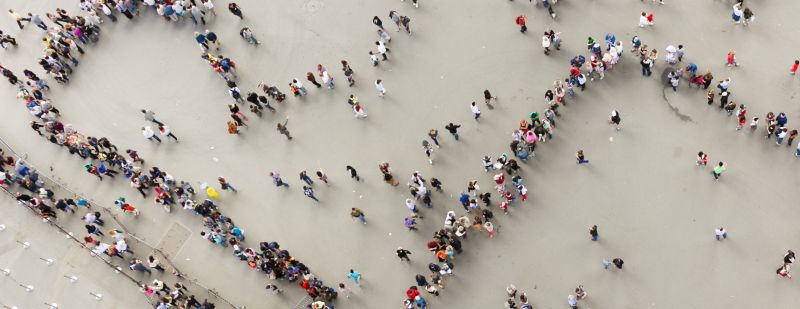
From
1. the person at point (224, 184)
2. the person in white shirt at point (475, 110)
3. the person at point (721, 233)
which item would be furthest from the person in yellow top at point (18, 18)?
the person at point (721, 233)

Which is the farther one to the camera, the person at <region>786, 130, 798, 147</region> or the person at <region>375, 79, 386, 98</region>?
the person at <region>375, 79, 386, 98</region>

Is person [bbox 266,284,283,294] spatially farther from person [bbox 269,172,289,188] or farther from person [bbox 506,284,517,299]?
person [bbox 506,284,517,299]

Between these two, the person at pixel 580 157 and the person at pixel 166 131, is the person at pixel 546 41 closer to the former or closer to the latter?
the person at pixel 580 157

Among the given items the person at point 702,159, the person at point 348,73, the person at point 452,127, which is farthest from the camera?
the person at point 348,73

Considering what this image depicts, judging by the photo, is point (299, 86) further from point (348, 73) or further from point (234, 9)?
point (234, 9)

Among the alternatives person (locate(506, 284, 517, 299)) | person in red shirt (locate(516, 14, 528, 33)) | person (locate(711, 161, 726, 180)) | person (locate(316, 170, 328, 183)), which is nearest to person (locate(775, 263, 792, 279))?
person (locate(711, 161, 726, 180))
